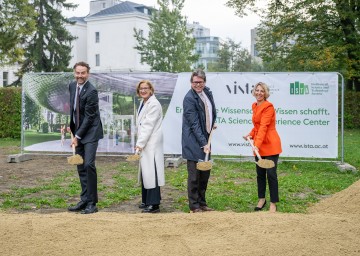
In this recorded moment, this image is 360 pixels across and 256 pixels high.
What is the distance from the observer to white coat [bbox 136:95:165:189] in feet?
25.6

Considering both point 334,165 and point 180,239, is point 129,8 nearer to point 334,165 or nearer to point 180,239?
point 334,165

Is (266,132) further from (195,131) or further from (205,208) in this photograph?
(205,208)

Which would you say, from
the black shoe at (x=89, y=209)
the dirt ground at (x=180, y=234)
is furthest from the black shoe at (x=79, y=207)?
the dirt ground at (x=180, y=234)

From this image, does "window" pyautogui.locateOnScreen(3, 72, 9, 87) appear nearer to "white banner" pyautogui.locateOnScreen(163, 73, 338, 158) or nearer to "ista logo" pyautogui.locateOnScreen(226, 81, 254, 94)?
"white banner" pyautogui.locateOnScreen(163, 73, 338, 158)

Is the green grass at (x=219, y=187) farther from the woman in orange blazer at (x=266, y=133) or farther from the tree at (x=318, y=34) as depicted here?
the tree at (x=318, y=34)

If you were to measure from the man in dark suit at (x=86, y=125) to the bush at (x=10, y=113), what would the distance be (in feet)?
50.1

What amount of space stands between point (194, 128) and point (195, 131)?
5 cm

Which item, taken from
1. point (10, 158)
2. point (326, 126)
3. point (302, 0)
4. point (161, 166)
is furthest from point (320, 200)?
point (302, 0)

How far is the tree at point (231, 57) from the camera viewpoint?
56.2 meters

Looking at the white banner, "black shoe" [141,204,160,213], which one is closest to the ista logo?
the white banner

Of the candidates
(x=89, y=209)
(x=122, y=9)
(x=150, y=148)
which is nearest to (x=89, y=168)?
(x=89, y=209)

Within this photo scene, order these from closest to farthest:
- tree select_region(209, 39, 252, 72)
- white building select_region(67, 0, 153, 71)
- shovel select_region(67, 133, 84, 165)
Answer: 1. shovel select_region(67, 133, 84, 165)
2. tree select_region(209, 39, 252, 72)
3. white building select_region(67, 0, 153, 71)

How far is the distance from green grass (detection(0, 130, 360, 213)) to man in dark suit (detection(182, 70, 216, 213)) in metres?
0.60

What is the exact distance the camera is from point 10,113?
22500 mm
